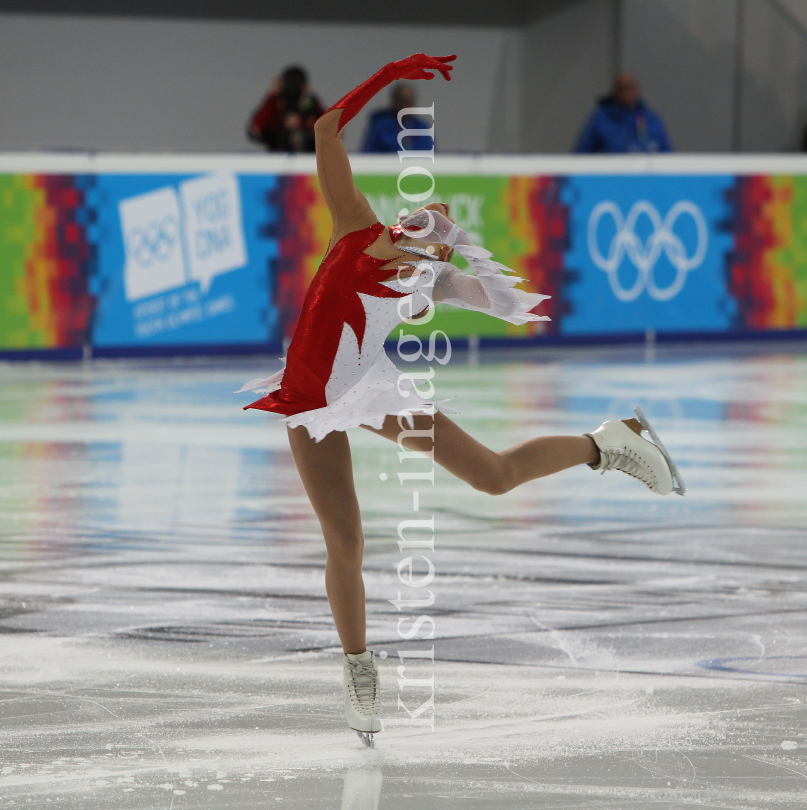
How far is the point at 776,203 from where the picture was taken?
14.4 m

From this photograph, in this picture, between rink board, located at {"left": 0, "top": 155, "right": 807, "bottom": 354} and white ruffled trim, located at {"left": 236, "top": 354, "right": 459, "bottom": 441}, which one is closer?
white ruffled trim, located at {"left": 236, "top": 354, "right": 459, "bottom": 441}

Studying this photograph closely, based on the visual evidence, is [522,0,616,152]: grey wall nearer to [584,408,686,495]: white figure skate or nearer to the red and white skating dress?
[584,408,686,495]: white figure skate

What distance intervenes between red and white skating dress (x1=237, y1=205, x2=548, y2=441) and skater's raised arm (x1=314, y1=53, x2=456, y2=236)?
5 centimetres

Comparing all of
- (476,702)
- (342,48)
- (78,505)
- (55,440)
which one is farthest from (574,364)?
(342,48)

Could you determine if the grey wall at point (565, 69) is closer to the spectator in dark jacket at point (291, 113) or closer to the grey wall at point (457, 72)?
the grey wall at point (457, 72)

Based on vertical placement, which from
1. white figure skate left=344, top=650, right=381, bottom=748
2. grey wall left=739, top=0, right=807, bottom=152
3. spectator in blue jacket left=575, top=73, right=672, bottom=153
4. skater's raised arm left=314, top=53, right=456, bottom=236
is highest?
grey wall left=739, top=0, right=807, bottom=152

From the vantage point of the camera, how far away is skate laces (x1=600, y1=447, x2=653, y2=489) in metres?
4.17

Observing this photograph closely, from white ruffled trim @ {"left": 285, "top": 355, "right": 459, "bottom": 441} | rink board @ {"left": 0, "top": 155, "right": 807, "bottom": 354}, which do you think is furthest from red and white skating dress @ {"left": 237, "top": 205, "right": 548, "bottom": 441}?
rink board @ {"left": 0, "top": 155, "right": 807, "bottom": 354}

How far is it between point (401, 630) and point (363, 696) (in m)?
1.08

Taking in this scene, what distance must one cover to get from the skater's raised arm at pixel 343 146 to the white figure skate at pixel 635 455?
100 centimetres

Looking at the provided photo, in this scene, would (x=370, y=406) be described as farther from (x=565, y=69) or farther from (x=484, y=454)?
(x=565, y=69)

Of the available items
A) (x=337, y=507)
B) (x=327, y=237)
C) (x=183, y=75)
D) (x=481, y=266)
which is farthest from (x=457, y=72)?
(x=337, y=507)

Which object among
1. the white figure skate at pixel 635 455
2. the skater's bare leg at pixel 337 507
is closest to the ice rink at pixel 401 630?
the skater's bare leg at pixel 337 507

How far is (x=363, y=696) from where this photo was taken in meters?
3.66
